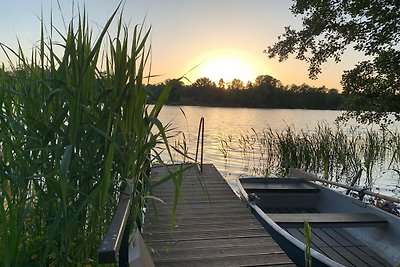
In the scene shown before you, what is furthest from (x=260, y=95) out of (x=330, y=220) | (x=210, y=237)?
(x=210, y=237)

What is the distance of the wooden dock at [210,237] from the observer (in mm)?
3010

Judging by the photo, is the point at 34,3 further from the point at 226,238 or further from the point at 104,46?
the point at 226,238

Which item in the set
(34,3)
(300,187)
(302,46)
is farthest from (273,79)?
(34,3)

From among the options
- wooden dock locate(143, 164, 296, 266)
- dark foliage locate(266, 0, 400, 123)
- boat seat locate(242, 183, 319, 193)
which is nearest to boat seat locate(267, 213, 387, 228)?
wooden dock locate(143, 164, 296, 266)

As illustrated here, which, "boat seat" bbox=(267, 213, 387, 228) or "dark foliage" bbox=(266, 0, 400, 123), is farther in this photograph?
"dark foliage" bbox=(266, 0, 400, 123)

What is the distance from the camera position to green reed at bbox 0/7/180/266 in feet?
5.72

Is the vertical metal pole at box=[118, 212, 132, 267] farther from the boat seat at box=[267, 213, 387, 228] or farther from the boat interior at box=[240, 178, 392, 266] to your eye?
the boat seat at box=[267, 213, 387, 228]

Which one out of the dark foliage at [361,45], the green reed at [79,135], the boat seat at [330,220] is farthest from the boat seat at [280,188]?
the dark foliage at [361,45]

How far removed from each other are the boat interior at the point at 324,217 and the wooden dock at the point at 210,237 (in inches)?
12.9

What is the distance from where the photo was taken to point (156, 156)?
202cm

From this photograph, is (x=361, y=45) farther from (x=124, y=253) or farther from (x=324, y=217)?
(x=124, y=253)

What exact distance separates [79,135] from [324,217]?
9.44 ft

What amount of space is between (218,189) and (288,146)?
4.90 meters

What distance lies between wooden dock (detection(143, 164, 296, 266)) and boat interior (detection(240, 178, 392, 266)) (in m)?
0.33
